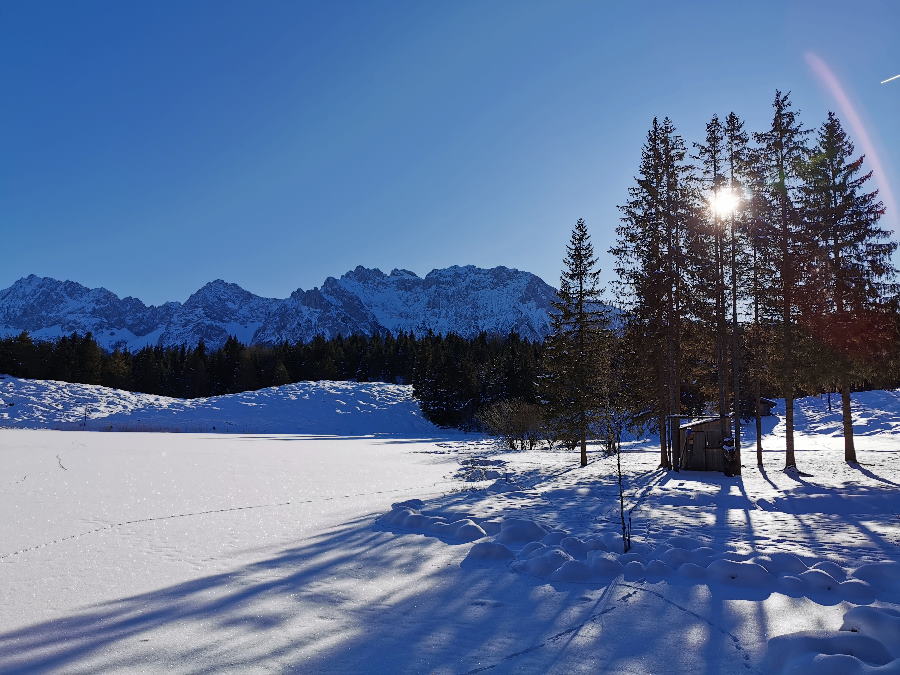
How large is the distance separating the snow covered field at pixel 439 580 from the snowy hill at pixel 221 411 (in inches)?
1386

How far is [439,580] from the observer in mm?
5289

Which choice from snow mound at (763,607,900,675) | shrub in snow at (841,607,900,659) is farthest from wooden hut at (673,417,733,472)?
snow mound at (763,607,900,675)

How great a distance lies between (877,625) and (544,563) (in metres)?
2.83

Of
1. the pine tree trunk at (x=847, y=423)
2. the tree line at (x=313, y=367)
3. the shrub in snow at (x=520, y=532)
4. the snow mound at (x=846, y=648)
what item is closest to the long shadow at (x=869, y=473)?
the pine tree trunk at (x=847, y=423)

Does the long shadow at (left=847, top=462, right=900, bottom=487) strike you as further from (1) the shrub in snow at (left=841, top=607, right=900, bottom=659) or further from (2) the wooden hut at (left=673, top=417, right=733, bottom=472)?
(1) the shrub in snow at (left=841, top=607, right=900, bottom=659)

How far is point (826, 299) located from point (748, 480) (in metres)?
8.33

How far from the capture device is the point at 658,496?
38.7 feet

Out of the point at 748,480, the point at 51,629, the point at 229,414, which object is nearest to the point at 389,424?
the point at 229,414

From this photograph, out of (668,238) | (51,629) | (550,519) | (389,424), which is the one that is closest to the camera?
(51,629)

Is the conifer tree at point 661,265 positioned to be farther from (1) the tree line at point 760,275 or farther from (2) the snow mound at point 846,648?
(2) the snow mound at point 846,648

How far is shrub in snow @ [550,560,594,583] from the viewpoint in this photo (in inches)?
207

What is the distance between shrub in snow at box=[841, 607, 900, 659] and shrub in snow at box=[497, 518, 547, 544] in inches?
144

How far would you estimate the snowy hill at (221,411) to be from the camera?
42.4m

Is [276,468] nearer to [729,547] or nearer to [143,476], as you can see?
[143,476]
